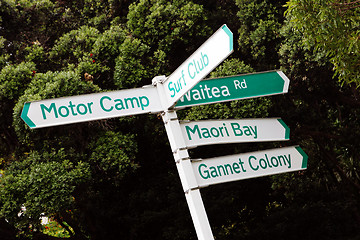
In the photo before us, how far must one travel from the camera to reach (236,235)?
366 inches

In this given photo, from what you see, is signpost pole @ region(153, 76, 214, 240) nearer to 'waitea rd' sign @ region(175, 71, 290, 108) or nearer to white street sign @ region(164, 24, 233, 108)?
white street sign @ region(164, 24, 233, 108)

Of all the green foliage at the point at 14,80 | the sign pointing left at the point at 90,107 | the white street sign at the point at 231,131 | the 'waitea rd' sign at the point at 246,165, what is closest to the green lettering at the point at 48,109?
the sign pointing left at the point at 90,107

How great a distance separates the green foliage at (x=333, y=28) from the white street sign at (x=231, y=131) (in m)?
2.01

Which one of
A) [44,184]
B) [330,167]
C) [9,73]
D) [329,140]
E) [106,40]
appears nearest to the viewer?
[44,184]

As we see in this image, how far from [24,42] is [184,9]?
11.2ft

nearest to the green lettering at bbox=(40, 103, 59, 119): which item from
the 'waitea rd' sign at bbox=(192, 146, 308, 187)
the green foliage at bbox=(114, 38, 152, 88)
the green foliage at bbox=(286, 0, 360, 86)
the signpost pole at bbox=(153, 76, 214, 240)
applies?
the signpost pole at bbox=(153, 76, 214, 240)

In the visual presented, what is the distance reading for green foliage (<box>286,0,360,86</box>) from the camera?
5.56 meters

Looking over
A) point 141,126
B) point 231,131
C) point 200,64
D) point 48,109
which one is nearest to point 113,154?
point 141,126

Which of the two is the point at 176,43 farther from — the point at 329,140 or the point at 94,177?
the point at 329,140

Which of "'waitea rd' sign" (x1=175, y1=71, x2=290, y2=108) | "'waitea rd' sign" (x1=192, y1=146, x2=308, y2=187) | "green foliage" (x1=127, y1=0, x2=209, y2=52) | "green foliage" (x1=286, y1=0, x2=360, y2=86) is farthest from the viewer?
"green foliage" (x1=127, y1=0, x2=209, y2=52)

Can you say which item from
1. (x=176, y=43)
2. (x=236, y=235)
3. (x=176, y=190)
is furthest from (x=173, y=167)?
(x=176, y=43)

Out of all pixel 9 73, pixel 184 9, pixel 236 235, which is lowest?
pixel 236 235

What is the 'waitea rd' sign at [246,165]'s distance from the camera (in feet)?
11.8

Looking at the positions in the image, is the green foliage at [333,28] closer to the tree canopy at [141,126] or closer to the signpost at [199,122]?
the tree canopy at [141,126]
